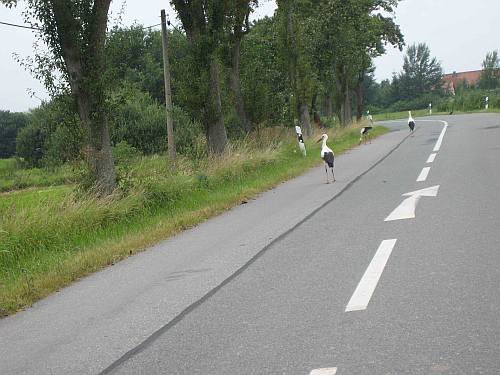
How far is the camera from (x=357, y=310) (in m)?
4.89

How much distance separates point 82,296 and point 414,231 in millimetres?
4230

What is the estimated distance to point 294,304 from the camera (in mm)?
5250

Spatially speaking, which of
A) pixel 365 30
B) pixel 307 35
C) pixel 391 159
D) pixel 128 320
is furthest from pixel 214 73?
pixel 365 30

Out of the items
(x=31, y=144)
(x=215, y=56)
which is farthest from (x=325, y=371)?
(x=31, y=144)

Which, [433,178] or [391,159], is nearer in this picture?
[433,178]

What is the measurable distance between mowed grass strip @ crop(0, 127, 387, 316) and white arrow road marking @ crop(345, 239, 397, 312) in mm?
3594

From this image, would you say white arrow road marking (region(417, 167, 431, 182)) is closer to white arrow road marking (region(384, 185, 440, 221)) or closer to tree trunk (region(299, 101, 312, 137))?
white arrow road marking (region(384, 185, 440, 221))

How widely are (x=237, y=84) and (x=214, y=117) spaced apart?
713 centimetres

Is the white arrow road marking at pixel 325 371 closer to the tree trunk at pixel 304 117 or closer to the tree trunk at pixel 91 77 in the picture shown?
the tree trunk at pixel 91 77

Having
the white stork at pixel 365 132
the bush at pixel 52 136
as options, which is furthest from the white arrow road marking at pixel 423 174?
the white stork at pixel 365 132

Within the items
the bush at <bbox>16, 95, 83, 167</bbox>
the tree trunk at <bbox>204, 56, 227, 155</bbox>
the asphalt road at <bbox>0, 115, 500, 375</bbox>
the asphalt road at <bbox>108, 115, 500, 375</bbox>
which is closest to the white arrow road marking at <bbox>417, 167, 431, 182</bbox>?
the asphalt road at <bbox>0, 115, 500, 375</bbox>

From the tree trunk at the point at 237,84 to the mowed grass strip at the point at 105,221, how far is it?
8.67 meters

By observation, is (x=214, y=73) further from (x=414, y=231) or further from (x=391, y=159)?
(x=414, y=231)

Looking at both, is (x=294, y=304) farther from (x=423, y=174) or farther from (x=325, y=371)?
(x=423, y=174)
